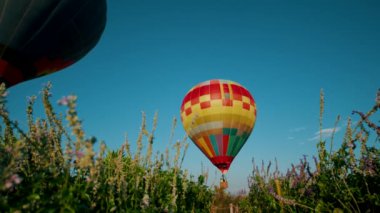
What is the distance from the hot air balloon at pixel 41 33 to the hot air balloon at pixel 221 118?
12.3 meters

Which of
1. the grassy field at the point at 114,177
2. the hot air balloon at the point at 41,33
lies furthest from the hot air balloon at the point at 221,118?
the grassy field at the point at 114,177

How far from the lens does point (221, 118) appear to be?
77.4 feet

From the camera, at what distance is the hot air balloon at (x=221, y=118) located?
23.5 metres

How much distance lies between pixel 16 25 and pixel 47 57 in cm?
184

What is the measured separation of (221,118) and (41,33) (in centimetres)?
1558

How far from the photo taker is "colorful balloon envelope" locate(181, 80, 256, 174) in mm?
23531

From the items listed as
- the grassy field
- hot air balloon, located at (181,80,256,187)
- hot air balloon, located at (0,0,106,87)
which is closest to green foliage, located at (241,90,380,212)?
the grassy field

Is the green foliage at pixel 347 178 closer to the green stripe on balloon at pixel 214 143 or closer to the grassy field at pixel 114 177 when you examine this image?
the grassy field at pixel 114 177

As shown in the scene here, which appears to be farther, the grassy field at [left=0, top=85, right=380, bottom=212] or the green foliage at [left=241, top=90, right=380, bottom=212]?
the green foliage at [left=241, top=90, right=380, bottom=212]

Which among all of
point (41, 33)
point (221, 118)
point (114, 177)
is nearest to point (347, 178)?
point (114, 177)

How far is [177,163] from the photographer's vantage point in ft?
11.9

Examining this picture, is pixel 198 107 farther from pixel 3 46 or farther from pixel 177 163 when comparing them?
pixel 177 163

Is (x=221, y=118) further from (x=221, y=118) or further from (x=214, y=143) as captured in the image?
(x=214, y=143)

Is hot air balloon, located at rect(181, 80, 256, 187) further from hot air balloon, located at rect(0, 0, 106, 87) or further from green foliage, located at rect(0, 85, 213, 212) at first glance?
green foliage, located at rect(0, 85, 213, 212)
